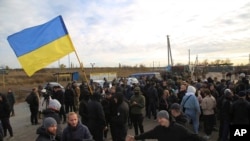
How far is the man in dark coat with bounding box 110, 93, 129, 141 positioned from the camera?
850cm

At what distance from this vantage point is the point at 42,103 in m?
12.9

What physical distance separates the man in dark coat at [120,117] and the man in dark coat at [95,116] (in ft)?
1.79

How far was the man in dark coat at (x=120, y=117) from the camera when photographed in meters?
8.50

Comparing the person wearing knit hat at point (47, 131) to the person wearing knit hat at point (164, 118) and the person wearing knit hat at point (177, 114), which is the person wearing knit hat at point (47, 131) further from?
the person wearing knit hat at point (177, 114)

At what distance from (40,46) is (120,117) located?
4.25 meters

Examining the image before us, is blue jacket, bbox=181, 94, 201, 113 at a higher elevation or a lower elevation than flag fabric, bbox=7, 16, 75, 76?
lower

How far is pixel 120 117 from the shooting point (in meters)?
8.48

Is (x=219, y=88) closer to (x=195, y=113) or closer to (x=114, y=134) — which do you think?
(x=195, y=113)

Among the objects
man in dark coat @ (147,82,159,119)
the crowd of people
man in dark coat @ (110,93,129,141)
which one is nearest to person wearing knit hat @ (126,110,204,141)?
the crowd of people

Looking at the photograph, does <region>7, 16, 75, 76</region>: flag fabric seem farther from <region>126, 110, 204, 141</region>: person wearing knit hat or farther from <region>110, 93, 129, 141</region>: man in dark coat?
<region>126, 110, 204, 141</region>: person wearing knit hat

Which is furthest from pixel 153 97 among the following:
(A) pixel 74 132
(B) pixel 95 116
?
(A) pixel 74 132

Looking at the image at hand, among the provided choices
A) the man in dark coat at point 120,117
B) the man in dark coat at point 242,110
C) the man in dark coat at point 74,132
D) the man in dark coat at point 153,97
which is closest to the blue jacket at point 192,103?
the man in dark coat at point 242,110

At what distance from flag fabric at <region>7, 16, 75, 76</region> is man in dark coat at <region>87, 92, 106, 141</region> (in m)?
3.26

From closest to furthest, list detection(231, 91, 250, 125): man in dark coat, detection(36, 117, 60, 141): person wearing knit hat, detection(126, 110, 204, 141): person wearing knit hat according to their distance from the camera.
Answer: detection(36, 117, 60, 141): person wearing knit hat, detection(126, 110, 204, 141): person wearing knit hat, detection(231, 91, 250, 125): man in dark coat
